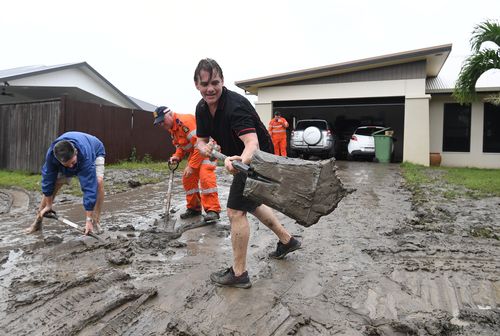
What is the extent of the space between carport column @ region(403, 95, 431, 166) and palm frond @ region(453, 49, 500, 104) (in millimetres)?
5203

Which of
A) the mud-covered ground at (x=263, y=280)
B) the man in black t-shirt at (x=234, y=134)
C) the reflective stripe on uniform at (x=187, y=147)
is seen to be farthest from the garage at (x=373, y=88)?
the man in black t-shirt at (x=234, y=134)

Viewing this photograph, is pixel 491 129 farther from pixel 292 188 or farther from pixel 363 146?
pixel 292 188

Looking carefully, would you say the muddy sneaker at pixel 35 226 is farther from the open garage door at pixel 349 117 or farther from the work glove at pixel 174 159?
the open garage door at pixel 349 117

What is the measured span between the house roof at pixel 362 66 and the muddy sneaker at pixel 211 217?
464 inches

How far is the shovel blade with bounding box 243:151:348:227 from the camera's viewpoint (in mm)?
2910

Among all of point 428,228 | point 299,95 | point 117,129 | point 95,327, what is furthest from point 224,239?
point 299,95

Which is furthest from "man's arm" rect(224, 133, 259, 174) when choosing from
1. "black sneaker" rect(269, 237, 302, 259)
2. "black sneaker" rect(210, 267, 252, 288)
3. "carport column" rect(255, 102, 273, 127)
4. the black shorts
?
"carport column" rect(255, 102, 273, 127)

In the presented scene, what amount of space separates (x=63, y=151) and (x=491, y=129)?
1656 centimetres

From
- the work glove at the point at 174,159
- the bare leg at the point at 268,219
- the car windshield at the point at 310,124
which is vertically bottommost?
the bare leg at the point at 268,219

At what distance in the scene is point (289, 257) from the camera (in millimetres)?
3945

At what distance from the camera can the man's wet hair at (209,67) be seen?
309cm

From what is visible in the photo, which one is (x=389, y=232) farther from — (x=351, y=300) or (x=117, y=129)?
(x=117, y=129)

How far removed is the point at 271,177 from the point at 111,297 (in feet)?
4.76

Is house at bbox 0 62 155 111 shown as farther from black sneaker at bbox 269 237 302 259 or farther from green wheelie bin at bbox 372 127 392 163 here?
black sneaker at bbox 269 237 302 259
